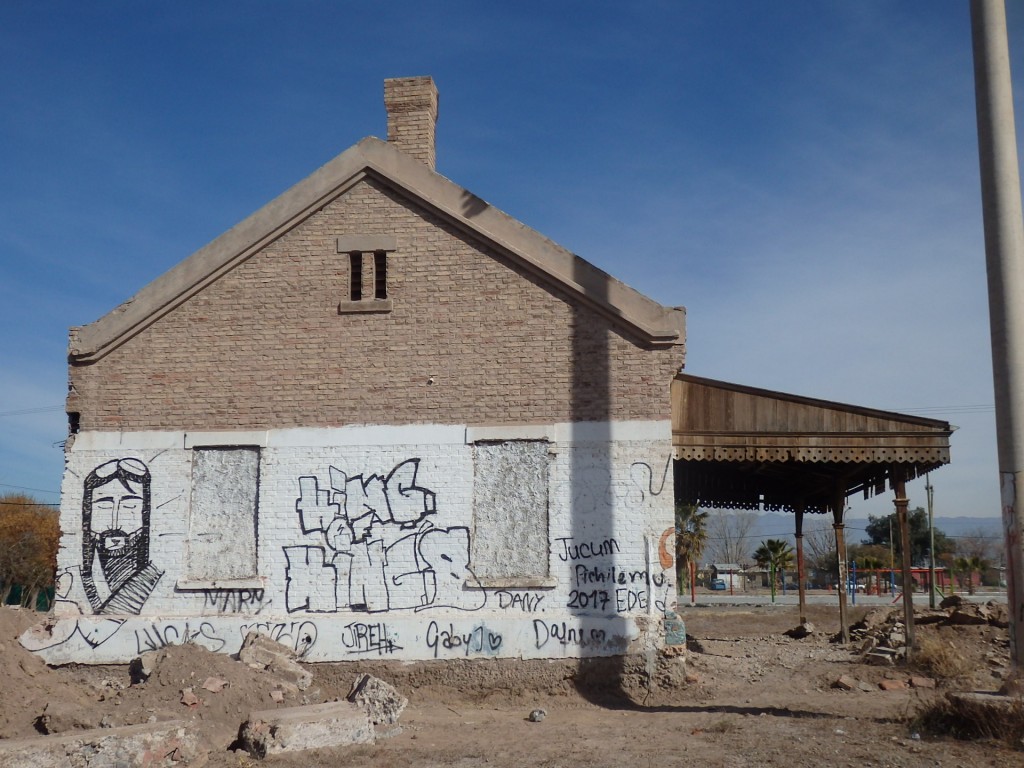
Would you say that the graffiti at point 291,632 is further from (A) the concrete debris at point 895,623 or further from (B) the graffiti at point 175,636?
(A) the concrete debris at point 895,623

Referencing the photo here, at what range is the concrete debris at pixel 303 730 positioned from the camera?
8.81 m

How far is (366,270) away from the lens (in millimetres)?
12812

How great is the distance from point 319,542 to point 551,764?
4.99 metres

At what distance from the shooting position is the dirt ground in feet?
27.9

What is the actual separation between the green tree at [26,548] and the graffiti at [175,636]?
36.1 meters

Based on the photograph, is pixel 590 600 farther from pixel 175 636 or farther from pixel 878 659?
pixel 175 636

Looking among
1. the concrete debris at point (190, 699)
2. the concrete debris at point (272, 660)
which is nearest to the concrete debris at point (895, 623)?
the concrete debris at point (272, 660)

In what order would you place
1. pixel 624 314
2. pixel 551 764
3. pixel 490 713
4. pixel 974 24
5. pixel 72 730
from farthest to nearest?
pixel 624 314
pixel 490 713
pixel 974 24
pixel 72 730
pixel 551 764

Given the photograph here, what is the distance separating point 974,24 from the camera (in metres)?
9.81

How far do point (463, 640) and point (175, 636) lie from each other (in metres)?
3.82

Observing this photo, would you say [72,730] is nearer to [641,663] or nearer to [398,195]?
[641,663]

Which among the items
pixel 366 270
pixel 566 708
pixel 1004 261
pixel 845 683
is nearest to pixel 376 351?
pixel 366 270

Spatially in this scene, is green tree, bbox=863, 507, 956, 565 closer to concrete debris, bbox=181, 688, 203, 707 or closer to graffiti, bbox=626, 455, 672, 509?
graffiti, bbox=626, 455, 672, 509

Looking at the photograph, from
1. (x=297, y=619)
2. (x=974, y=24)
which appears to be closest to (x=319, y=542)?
(x=297, y=619)
